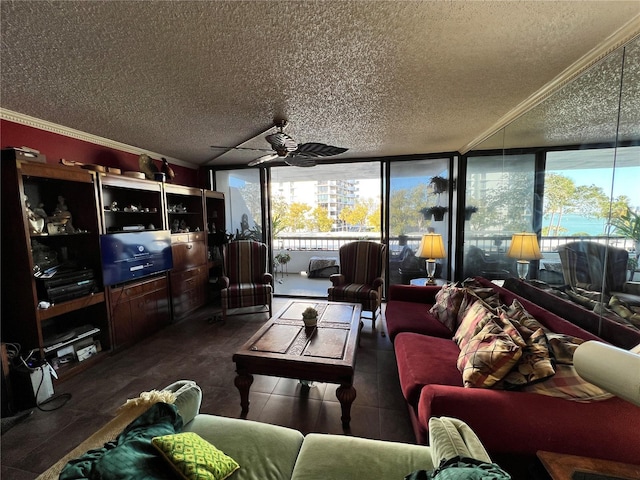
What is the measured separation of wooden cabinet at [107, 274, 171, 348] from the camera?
111 inches

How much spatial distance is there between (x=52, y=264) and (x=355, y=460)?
3045 millimetres

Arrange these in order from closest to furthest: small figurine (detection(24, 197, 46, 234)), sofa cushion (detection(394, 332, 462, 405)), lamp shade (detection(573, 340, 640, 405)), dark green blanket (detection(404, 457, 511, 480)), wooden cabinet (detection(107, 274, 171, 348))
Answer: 1. lamp shade (detection(573, 340, 640, 405))
2. dark green blanket (detection(404, 457, 511, 480))
3. sofa cushion (detection(394, 332, 462, 405))
4. small figurine (detection(24, 197, 46, 234))
5. wooden cabinet (detection(107, 274, 171, 348))

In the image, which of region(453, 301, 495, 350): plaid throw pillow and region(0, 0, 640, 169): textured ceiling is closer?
region(0, 0, 640, 169): textured ceiling

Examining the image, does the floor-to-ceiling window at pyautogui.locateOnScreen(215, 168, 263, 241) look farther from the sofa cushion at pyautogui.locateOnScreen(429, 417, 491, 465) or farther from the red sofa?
the sofa cushion at pyautogui.locateOnScreen(429, 417, 491, 465)

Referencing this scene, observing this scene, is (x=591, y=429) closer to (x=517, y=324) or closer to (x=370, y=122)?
(x=517, y=324)

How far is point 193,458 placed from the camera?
0.93m

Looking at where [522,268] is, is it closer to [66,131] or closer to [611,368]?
[611,368]

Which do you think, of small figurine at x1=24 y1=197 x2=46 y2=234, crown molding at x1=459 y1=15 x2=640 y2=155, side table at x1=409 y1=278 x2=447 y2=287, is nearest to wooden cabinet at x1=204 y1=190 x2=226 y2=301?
small figurine at x1=24 y1=197 x2=46 y2=234

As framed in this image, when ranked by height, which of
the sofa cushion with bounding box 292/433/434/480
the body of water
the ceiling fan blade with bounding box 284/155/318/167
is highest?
the ceiling fan blade with bounding box 284/155/318/167

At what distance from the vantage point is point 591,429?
42.1 inches

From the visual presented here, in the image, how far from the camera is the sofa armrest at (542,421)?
1.04m

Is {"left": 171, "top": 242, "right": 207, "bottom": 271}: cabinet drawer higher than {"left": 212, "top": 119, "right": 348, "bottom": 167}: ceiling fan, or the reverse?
{"left": 212, "top": 119, "right": 348, "bottom": 167}: ceiling fan

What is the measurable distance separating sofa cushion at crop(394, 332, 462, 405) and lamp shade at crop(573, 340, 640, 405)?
108 centimetres

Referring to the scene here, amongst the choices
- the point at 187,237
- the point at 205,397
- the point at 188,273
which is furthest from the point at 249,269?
the point at 205,397
